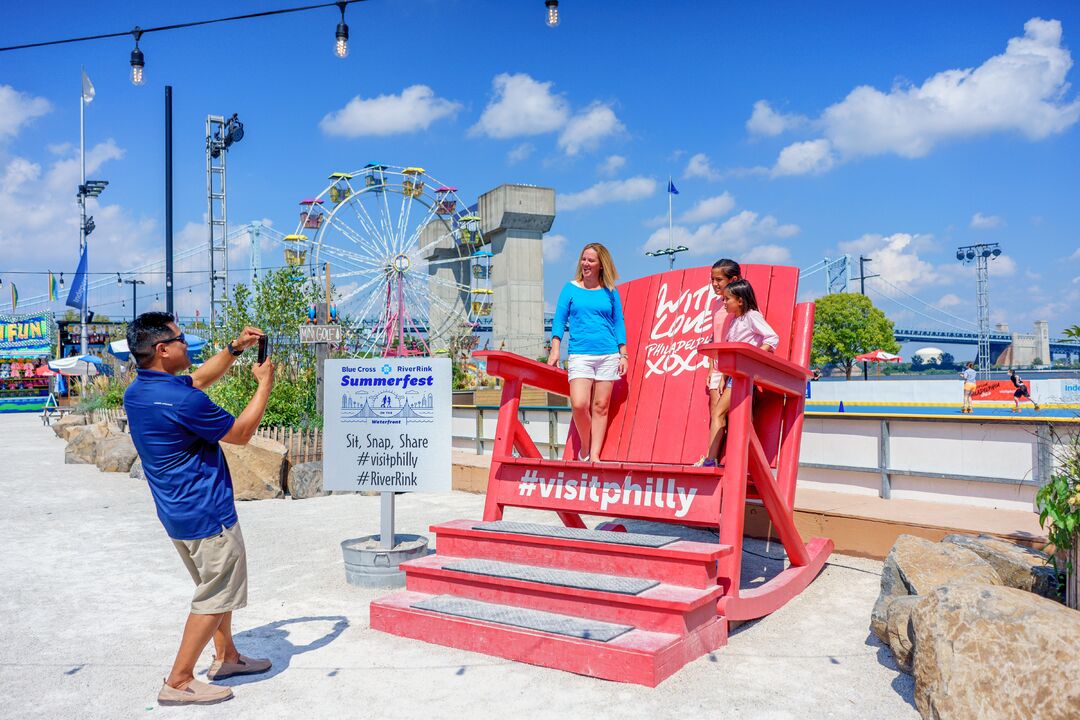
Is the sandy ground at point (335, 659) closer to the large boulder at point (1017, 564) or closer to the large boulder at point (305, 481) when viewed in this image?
the large boulder at point (1017, 564)

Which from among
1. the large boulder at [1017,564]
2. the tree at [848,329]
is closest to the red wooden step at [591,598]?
the large boulder at [1017,564]

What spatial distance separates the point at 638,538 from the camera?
145 inches

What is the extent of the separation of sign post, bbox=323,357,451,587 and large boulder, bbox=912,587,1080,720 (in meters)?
2.99

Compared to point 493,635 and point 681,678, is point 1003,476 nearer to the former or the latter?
point 681,678

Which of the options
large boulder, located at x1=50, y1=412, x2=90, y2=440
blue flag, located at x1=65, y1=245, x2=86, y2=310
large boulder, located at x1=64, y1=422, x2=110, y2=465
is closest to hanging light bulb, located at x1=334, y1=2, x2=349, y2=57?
large boulder, located at x1=64, y1=422, x2=110, y2=465

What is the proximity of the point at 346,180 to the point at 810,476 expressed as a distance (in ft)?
97.4

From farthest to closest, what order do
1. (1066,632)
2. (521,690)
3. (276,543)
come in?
(276,543), (521,690), (1066,632)

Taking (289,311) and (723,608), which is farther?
(289,311)

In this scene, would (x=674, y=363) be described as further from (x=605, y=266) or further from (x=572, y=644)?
(x=572, y=644)

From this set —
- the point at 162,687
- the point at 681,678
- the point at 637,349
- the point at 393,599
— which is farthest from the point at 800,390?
the point at 162,687

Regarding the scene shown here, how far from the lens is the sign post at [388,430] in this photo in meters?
5.00

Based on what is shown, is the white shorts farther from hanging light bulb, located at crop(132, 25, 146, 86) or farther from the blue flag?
the blue flag

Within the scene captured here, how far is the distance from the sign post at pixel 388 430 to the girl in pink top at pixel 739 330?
167cm

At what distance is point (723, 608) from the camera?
135 inches
